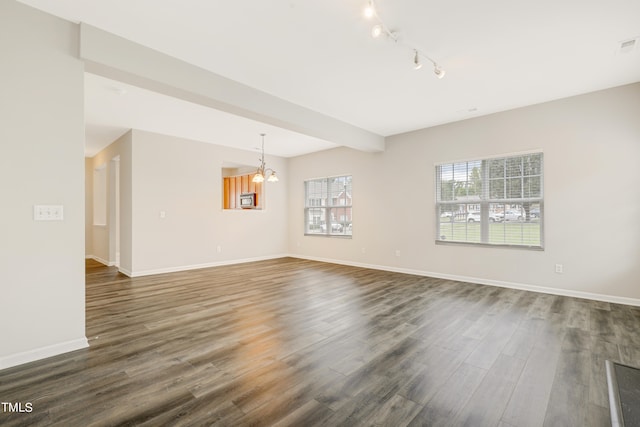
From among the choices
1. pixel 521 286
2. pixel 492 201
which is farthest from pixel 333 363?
pixel 492 201

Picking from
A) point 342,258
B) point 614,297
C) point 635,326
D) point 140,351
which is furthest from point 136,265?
point 614,297

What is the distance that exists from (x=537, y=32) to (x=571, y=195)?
2.56 meters

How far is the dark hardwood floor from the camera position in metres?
1.66

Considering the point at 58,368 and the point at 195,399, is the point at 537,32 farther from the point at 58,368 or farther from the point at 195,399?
the point at 58,368

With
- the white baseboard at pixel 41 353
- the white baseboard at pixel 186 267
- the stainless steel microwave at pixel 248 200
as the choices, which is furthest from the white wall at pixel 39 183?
the stainless steel microwave at pixel 248 200

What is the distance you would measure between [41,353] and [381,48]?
3.99 m

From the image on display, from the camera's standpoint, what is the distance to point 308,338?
268 centimetres

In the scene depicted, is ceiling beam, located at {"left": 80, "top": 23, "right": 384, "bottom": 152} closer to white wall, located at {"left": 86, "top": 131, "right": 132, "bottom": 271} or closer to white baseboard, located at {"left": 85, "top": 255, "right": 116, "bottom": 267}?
white wall, located at {"left": 86, "top": 131, "right": 132, "bottom": 271}

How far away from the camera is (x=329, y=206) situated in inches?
290

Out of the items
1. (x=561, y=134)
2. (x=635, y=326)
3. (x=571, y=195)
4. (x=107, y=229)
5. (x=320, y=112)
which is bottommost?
(x=635, y=326)

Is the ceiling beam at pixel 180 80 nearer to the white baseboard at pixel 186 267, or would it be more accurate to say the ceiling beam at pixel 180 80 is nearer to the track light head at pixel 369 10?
the track light head at pixel 369 10

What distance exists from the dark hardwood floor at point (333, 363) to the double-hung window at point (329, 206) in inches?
126

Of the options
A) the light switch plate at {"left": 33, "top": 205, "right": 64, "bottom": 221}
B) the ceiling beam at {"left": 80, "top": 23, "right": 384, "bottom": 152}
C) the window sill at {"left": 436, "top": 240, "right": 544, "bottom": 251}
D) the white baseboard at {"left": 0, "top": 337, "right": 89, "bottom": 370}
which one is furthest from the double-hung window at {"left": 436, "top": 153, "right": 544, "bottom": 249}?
the light switch plate at {"left": 33, "top": 205, "right": 64, "bottom": 221}

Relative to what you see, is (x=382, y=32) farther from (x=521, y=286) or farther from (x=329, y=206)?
(x=329, y=206)
